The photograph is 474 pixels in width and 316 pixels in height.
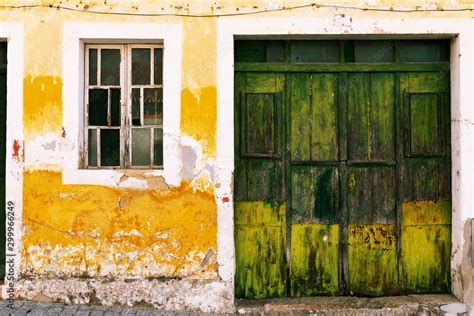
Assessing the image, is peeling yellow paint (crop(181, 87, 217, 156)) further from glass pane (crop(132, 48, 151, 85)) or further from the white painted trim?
the white painted trim

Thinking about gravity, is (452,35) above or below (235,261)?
above

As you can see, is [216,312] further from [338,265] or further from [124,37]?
[124,37]

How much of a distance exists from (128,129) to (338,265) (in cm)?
272

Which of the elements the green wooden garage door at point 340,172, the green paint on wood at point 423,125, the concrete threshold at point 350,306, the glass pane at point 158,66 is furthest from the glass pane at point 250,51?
the concrete threshold at point 350,306

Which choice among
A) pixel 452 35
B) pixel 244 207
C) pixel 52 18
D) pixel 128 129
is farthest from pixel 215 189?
pixel 452 35

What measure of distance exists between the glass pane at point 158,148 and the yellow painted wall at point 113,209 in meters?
0.28

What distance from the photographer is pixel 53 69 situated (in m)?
6.37

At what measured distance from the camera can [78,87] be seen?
21.0 ft

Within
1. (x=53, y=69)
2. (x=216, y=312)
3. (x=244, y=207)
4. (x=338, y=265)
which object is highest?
(x=53, y=69)

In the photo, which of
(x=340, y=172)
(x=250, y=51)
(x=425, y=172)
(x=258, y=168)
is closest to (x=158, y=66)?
(x=250, y=51)

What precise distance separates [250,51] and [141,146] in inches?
61.8

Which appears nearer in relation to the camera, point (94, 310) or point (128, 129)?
point (94, 310)

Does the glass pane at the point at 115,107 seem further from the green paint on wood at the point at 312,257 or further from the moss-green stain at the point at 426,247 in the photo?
the moss-green stain at the point at 426,247

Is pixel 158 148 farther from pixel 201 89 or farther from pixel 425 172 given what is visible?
pixel 425 172
